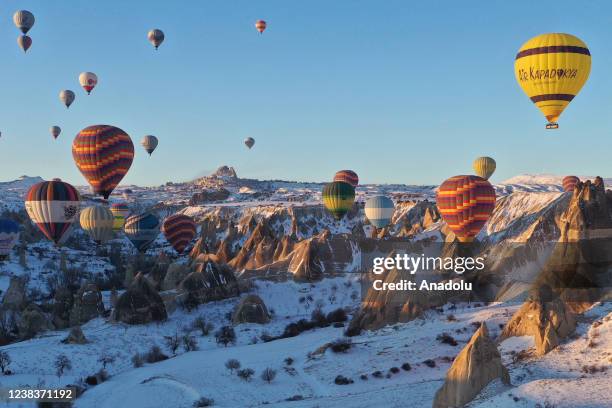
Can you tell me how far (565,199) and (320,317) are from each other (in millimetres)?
23753

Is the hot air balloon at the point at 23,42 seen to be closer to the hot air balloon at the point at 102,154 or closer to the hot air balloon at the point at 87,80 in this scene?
Answer: the hot air balloon at the point at 87,80

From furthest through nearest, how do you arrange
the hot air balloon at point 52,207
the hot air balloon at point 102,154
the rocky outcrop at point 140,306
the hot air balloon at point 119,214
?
1. the hot air balloon at point 119,214
2. the rocky outcrop at point 140,306
3. the hot air balloon at point 52,207
4. the hot air balloon at point 102,154

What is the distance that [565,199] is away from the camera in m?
58.0

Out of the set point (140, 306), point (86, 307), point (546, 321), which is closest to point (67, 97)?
point (86, 307)

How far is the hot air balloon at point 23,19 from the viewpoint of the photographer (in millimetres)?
72938

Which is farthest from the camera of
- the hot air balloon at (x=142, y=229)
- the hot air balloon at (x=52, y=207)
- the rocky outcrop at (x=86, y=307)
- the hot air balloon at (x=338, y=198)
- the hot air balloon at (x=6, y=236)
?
the hot air balloon at (x=142, y=229)

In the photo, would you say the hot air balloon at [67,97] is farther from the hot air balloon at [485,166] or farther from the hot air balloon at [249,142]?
the hot air balloon at [485,166]

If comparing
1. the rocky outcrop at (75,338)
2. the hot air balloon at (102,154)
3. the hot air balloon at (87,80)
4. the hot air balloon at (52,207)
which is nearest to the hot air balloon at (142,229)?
the hot air balloon at (87,80)

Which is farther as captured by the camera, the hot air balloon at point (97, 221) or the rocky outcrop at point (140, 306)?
the hot air balloon at point (97, 221)

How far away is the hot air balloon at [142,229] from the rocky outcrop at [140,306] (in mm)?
17994

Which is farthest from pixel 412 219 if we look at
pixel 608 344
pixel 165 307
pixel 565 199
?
pixel 608 344

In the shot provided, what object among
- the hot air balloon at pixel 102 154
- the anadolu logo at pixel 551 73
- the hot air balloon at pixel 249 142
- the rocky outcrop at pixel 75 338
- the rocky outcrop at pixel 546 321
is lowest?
the rocky outcrop at pixel 75 338

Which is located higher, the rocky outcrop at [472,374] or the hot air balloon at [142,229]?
the hot air balloon at [142,229]


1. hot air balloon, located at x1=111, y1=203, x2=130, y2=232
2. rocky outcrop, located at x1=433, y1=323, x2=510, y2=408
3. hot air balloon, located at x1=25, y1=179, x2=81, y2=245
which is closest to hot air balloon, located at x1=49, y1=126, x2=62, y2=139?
hot air balloon, located at x1=111, y1=203, x2=130, y2=232
